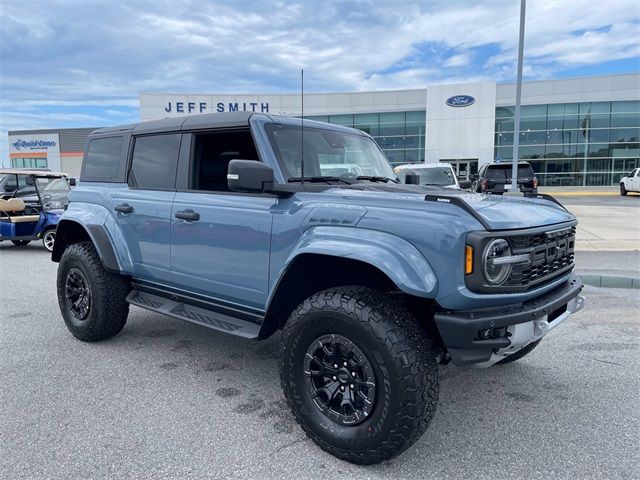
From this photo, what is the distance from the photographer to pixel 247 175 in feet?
9.66

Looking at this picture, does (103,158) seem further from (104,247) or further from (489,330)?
(489,330)

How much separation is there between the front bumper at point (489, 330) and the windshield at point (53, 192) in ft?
35.0

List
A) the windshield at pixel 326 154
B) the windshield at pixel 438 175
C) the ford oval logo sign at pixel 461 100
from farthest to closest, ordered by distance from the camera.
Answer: the ford oval logo sign at pixel 461 100 → the windshield at pixel 438 175 → the windshield at pixel 326 154

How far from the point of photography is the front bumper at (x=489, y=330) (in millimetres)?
2500

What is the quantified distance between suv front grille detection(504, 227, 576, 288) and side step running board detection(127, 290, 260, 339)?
1.73 meters

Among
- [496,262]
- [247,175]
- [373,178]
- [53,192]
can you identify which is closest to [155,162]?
[247,175]

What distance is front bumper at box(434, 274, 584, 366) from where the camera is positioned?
8.20 ft

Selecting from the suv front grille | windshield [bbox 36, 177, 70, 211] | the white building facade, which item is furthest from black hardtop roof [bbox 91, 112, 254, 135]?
the white building facade

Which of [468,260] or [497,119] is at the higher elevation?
[497,119]

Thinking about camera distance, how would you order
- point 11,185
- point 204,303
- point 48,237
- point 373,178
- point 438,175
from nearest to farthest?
point 204,303, point 373,178, point 48,237, point 11,185, point 438,175

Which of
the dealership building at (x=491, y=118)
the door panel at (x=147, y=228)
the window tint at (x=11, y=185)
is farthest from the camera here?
the dealership building at (x=491, y=118)

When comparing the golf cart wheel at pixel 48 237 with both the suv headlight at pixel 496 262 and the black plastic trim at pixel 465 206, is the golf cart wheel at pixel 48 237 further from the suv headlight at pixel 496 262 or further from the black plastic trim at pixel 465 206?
the suv headlight at pixel 496 262

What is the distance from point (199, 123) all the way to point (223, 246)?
1.11m

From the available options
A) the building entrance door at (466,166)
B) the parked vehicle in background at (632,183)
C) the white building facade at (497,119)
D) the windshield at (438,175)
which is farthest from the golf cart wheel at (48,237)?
the building entrance door at (466,166)
